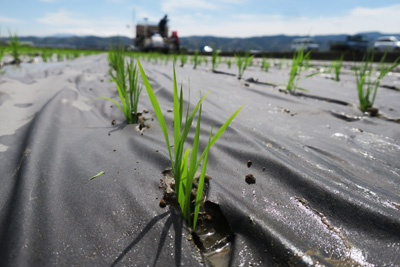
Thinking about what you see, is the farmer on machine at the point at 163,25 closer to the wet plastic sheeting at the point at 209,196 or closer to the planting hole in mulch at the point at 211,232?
the wet plastic sheeting at the point at 209,196

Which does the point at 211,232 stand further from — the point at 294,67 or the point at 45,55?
the point at 45,55

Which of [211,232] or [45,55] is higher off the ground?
[45,55]

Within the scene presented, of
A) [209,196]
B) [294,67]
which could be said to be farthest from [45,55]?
[209,196]

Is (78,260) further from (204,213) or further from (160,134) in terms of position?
(160,134)

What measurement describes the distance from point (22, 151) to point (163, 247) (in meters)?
0.81

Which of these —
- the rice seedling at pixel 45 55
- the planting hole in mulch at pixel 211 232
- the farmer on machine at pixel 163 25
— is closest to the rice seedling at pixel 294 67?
the planting hole in mulch at pixel 211 232

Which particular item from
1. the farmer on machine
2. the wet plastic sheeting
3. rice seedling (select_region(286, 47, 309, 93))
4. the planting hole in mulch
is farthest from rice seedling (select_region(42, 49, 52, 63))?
the farmer on machine

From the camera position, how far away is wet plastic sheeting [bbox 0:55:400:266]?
0.60 meters

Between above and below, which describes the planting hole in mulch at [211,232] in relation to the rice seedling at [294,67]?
below

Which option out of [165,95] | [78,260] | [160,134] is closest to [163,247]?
[78,260]

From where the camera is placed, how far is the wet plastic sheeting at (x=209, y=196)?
602 millimetres

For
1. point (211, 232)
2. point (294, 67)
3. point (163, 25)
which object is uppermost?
point (163, 25)

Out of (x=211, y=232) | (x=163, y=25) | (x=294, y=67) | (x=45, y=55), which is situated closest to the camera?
(x=211, y=232)

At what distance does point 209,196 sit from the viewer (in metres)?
0.78
